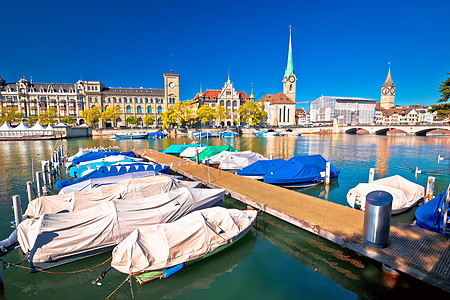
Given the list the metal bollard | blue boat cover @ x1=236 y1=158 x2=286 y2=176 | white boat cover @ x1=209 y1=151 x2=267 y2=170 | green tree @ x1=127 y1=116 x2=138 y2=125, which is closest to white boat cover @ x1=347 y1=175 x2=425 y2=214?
the metal bollard

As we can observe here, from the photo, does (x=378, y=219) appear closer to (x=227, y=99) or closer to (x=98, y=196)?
(x=98, y=196)

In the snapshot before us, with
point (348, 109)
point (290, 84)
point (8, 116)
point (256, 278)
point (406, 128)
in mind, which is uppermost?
point (290, 84)

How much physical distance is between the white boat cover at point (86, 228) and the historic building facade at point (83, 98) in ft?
386

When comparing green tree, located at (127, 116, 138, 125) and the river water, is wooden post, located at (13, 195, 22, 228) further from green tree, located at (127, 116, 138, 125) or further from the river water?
green tree, located at (127, 116, 138, 125)

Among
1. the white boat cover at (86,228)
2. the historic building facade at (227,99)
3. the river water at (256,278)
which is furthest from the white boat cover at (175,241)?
the historic building facade at (227,99)

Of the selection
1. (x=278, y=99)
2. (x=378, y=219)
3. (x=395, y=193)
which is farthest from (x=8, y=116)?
(x=278, y=99)

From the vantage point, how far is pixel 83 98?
12544cm

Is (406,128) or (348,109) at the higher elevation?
(348,109)

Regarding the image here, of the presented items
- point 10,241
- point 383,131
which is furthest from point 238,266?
point 383,131

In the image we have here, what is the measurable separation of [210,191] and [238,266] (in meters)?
4.95

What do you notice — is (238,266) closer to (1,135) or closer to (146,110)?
(1,135)

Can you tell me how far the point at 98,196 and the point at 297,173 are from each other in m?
15.4

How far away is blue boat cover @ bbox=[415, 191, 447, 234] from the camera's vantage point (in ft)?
35.0

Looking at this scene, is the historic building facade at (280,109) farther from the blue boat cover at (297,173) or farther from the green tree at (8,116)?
the blue boat cover at (297,173)
